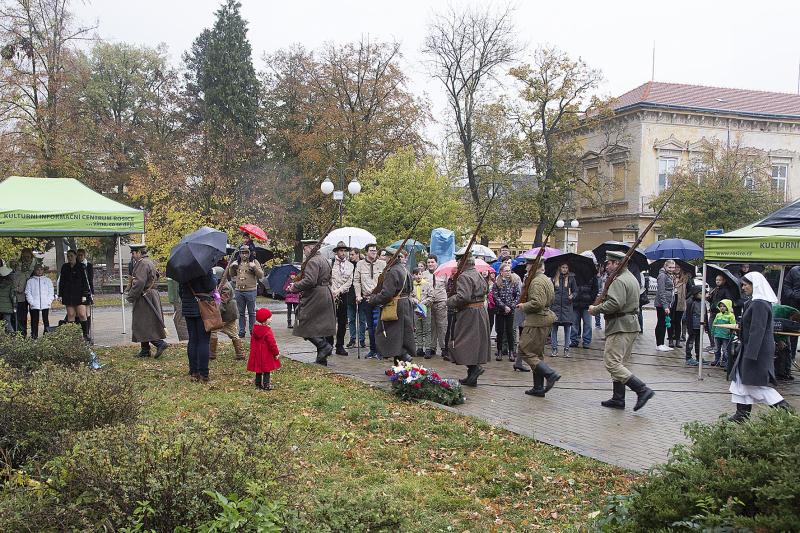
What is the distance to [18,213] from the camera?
35.2ft

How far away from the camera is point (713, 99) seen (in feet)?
159

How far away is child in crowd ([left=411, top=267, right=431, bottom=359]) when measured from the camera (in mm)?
12305

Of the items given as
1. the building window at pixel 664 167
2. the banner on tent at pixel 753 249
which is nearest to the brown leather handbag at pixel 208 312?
the banner on tent at pixel 753 249

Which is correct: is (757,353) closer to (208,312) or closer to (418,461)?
(418,461)

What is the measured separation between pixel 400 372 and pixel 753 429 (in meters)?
5.21

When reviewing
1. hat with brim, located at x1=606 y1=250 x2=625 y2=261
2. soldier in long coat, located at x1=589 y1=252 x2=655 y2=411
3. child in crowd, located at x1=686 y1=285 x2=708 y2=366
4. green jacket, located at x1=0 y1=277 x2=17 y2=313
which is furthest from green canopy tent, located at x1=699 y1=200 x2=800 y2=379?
green jacket, located at x1=0 y1=277 x2=17 y2=313

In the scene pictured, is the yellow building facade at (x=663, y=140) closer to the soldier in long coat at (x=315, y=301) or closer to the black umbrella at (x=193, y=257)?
the soldier in long coat at (x=315, y=301)

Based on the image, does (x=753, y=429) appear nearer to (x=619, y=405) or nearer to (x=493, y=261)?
(x=619, y=405)

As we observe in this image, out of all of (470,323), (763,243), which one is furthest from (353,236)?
(763,243)

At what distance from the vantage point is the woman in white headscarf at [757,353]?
693cm

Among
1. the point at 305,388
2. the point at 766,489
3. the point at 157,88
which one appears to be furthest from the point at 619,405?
the point at 157,88

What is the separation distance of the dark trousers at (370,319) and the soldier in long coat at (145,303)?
393 centimetres

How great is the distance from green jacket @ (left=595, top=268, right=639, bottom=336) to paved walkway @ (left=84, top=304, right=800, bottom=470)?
3.47 feet

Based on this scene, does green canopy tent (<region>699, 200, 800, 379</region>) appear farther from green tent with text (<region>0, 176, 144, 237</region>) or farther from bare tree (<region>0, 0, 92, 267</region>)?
bare tree (<region>0, 0, 92, 267</region>)
